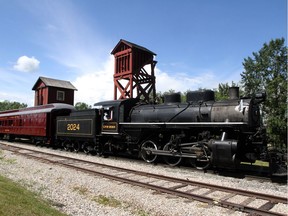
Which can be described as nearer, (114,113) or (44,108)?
(114,113)

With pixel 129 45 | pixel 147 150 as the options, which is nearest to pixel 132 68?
pixel 129 45

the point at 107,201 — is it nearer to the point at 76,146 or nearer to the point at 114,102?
the point at 114,102

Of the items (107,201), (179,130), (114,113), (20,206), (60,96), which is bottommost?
(107,201)

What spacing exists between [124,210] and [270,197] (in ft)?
11.7

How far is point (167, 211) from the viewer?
5.88m

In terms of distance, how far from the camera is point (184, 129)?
11.5m

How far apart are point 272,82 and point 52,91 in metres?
29.2

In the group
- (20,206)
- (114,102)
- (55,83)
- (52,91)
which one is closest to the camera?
(20,206)

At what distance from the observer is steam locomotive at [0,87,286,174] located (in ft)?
32.0

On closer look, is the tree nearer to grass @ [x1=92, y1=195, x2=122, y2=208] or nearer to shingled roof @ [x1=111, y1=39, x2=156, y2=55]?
shingled roof @ [x1=111, y1=39, x2=156, y2=55]

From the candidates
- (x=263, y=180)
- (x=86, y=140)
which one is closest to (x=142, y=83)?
(x=86, y=140)

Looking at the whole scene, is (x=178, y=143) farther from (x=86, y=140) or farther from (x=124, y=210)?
(x=86, y=140)

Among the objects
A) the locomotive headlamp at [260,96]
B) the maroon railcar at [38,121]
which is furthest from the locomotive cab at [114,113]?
the maroon railcar at [38,121]

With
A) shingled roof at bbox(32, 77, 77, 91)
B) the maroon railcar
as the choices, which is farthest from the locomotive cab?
shingled roof at bbox(32, 77, 77, 91)
